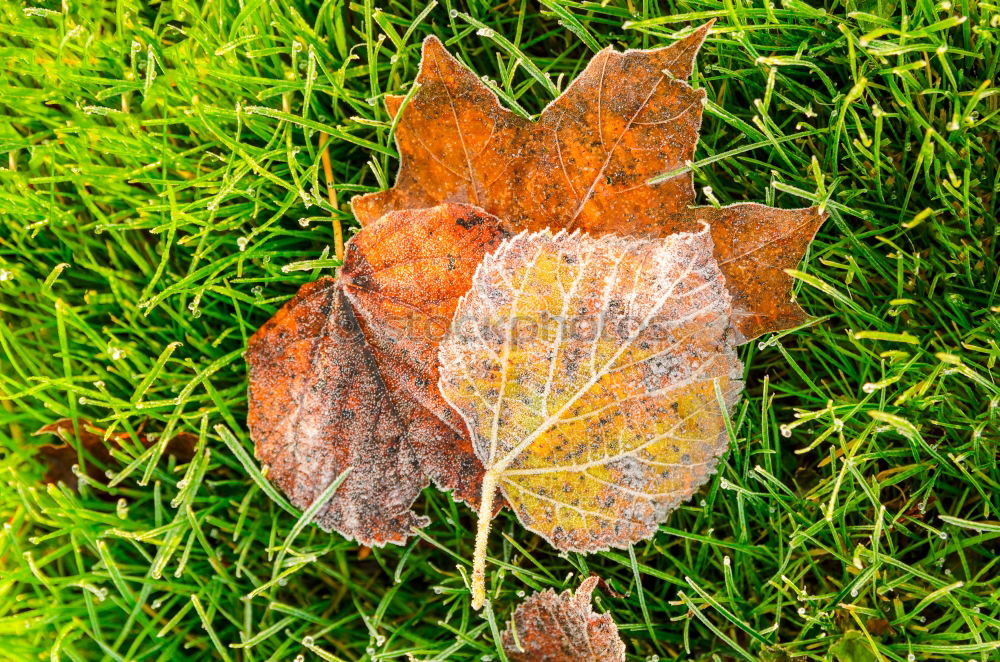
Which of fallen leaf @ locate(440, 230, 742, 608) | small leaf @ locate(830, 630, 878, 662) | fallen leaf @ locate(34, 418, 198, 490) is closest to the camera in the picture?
fallen leaf @ locate(440, 230, 742, 608)

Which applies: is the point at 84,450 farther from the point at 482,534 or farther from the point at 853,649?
the point at 853,649

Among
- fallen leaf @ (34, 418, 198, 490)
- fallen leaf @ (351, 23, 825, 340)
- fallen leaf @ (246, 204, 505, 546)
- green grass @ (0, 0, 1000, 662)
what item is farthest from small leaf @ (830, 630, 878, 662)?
fallen leaf @ (34, 418, 198, 490)

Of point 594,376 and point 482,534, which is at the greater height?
point 594,376

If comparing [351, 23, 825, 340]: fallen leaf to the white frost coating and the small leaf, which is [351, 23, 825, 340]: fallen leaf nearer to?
the white frost coating

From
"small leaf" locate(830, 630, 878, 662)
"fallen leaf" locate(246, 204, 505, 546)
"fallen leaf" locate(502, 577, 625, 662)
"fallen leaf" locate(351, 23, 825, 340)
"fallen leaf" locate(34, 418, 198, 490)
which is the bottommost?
"small leaf" locate(830, 630, 878, 662)

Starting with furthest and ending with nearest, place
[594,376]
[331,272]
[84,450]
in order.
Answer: [84,450] → [331,272] → [594,376]

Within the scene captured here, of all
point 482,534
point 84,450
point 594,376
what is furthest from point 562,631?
point 84,450

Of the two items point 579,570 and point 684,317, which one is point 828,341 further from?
point 579,570

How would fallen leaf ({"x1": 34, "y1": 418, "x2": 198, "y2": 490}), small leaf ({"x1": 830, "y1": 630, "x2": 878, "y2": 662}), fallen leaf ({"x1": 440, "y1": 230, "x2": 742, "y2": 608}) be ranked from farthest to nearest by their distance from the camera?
fallen leaf ({"x1": 34, "y1": 418, "x2": 198, "y2": 490}), small leaf ({"x1": 830, "y1": 630, "x2": 878, "y2": 662}), fallen leaf ({"x1": 440, "y1": 230, "x2": 742, "y2": 608})
